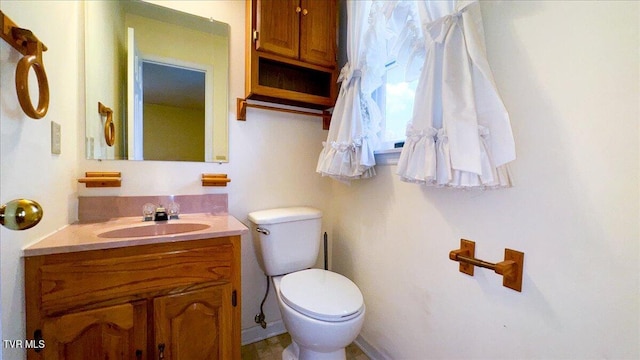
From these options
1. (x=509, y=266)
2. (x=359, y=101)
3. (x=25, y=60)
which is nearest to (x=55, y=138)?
(x=25, y=60)

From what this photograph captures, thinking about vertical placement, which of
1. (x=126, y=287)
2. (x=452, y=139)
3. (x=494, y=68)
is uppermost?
(x=494, y=68)

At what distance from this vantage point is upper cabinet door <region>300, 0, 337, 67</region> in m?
1.52

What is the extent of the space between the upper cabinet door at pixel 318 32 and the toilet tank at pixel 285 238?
3.08 feet

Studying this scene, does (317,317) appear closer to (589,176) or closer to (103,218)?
(589,176)

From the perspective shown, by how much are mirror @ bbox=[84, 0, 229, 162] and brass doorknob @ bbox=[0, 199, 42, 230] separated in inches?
37.4

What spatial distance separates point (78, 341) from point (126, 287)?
22cm

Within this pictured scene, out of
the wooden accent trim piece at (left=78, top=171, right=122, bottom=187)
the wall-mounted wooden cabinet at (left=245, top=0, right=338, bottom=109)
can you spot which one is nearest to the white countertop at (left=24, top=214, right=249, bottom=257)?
the wooden accent trim piece at (left=78, top=171, right=122, bottom=187)

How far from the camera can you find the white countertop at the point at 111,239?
2.74 ft

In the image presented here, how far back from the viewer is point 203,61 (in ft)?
4.88

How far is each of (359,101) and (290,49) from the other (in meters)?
0.51

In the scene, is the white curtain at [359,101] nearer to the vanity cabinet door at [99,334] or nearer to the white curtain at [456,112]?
the white curtain at [456,112]

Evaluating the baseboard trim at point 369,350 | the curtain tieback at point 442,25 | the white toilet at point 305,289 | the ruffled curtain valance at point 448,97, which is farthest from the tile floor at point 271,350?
the curtain tieback at point 442,25

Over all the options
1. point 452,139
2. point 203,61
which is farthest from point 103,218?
point 452,139

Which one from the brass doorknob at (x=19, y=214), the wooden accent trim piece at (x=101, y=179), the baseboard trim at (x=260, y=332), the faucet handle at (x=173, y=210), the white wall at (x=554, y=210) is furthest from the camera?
the baseboard trim at (x=260, y=332)
